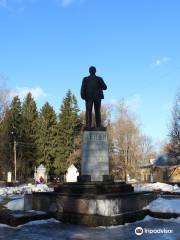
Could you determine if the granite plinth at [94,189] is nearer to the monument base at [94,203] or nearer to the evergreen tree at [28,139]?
the monument base at [94,203]

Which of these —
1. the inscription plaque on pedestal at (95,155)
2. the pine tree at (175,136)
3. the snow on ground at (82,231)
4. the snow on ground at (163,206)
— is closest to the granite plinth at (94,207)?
the snow on ground at (82,231)

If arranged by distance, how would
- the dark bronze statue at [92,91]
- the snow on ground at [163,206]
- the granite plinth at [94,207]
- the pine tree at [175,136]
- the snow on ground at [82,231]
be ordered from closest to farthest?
1. the snow on ground at [82,231]
2. the granite plinth at [94,207]
3. the snow on ground at [163,206]
4. the dark bronze statue at [92,91]
5. the pine tree at [175,136]

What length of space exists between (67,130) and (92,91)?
53.8 metres

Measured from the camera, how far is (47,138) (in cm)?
7094

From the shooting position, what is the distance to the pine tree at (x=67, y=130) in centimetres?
6831

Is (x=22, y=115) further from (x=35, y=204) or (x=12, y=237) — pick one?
(x=12, y=237)

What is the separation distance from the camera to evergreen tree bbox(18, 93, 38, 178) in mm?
67500

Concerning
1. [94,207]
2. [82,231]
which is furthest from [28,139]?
[82,231]

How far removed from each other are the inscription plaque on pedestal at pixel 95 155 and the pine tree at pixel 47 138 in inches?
2113

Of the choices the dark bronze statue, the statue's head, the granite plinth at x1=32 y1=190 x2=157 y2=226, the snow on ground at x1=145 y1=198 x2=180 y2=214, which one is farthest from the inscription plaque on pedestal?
the statue's head

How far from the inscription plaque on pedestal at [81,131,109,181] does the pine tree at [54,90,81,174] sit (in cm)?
5142

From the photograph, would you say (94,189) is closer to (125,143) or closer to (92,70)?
(92,70)

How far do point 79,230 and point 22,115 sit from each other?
198 ft

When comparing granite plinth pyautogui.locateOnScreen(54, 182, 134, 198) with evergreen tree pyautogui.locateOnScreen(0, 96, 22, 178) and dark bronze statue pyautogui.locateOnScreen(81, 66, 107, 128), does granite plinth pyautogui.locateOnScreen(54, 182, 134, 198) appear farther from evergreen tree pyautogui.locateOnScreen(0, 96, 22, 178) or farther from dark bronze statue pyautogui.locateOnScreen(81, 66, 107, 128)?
evergreen tree pyautogui.locateOnScreen(0, 96, 22, 178)
